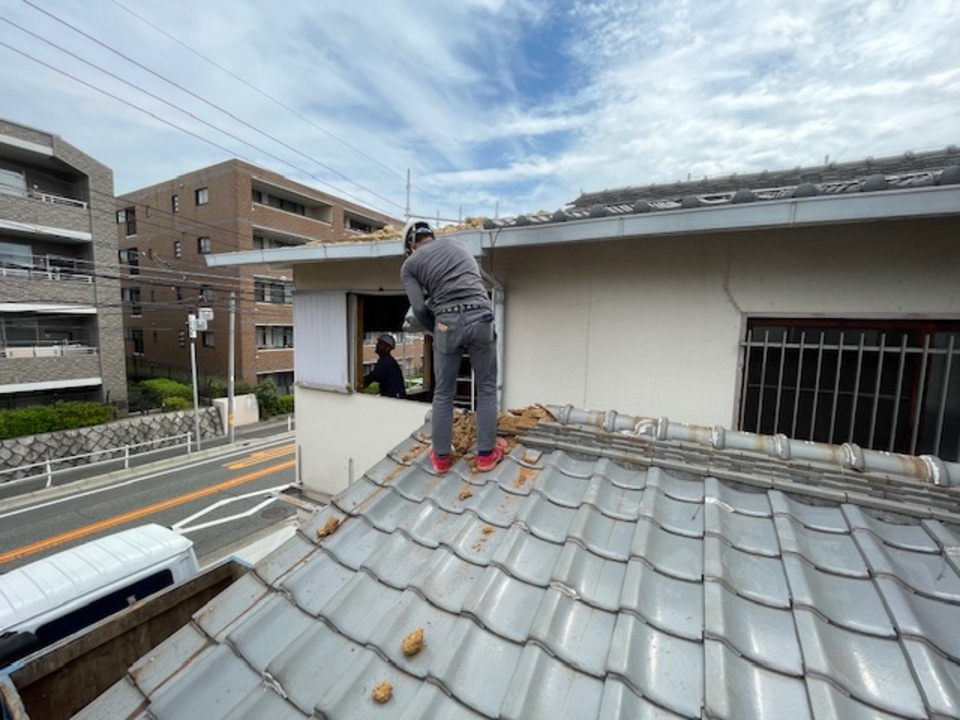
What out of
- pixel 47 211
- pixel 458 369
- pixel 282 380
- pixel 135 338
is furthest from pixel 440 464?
pixel 135 338

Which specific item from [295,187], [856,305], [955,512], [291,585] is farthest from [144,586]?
[295,187]

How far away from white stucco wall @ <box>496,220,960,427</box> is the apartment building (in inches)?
748

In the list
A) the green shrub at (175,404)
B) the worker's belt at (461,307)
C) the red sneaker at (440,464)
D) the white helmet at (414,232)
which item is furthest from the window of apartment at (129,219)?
the red sneaker at (440,464)

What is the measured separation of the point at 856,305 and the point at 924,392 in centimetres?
86

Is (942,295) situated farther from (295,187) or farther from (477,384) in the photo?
(295,187)

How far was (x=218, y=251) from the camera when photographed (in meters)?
26.5

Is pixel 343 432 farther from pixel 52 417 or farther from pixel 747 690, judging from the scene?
pixel 52 417

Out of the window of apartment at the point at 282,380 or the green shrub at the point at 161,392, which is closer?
the green shrub at the point at 161,392

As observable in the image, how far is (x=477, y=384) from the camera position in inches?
116

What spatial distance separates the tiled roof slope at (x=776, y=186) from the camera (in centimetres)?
288

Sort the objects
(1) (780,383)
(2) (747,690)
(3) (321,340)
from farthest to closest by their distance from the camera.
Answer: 1. (3) (321,340)
2. (1) (780,383)
3. (2) (747,690)

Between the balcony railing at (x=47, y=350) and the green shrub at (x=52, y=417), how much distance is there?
2.40 meters

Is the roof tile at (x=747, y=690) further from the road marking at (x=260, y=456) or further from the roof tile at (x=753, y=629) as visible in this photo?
the road marking at (x=260, y=456)

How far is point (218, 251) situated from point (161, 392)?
9.74 metres
